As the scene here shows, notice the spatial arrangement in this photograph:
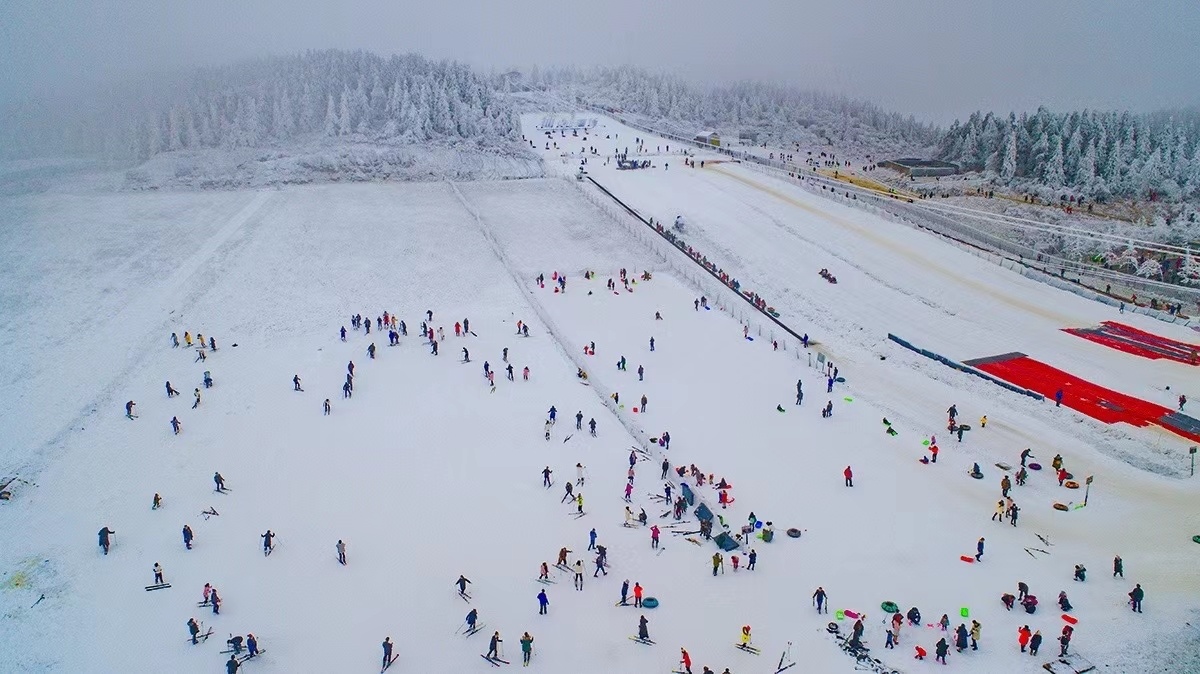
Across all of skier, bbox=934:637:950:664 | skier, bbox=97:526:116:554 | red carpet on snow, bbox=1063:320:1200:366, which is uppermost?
red carpet on snow, bbox=1063:320:1200:366

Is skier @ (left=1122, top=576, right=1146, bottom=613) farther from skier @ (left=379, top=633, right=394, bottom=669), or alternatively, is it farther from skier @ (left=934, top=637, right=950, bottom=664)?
skier @ (left=379, top=633, right=394, bottom=669)

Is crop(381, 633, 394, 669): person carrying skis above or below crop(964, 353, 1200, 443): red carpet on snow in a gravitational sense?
below

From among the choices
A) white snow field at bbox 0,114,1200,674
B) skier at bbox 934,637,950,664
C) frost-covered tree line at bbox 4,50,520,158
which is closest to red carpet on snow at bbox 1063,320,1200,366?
white snow field at bbox 0,114,1200,674

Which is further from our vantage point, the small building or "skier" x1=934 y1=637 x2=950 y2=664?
the small building

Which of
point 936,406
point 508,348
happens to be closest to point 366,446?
point 508,348

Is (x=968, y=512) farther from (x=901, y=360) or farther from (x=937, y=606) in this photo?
(x=901, y=360)

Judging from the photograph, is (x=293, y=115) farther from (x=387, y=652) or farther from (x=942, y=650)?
(x=942, y=650)
